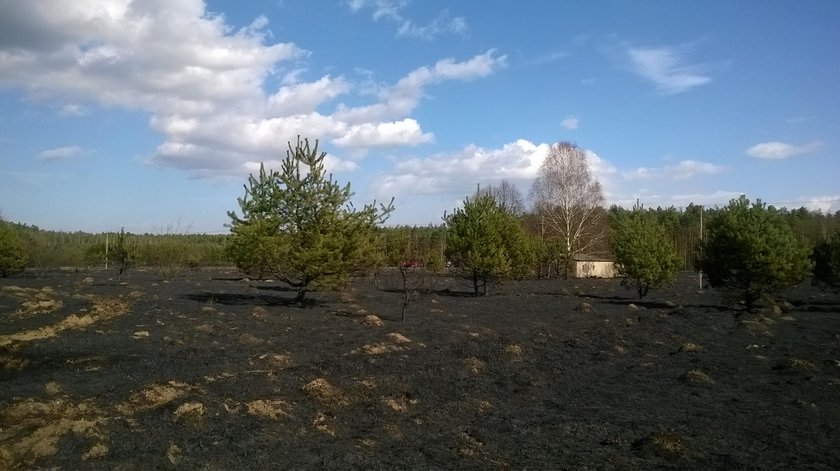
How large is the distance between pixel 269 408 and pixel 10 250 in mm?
29647

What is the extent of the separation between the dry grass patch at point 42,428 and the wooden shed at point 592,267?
4281cm

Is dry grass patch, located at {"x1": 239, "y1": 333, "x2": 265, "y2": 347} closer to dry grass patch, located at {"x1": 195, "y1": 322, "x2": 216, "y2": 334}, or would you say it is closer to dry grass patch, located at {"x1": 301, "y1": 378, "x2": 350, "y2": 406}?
dry grass patch, located at {"x1": 195, "y1": 322, "x2": 216, "y2": 334}

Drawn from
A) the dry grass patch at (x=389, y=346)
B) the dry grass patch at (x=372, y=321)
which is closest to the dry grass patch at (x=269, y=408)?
the dry grass patch at (x=389, y=346)

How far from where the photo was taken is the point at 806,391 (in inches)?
368

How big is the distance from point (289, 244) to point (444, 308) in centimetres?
668

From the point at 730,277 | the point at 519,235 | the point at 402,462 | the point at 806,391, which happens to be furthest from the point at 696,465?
the point at 519,235

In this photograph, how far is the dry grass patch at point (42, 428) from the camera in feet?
17.3

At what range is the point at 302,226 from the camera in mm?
17812

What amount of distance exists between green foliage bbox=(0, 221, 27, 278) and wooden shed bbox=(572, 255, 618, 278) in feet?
119

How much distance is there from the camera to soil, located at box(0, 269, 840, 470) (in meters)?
5.98

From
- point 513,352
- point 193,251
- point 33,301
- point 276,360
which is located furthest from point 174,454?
point 193,251

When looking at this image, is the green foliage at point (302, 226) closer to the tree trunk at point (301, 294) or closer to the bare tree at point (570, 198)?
the tree trunk at point (301, 294)

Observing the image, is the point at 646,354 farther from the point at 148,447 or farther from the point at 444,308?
the point at 148,447

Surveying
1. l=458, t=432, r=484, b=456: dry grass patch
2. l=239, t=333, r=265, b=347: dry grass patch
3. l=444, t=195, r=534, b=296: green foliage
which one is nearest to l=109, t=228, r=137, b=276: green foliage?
l=444, t=195, r=534, b=296: green foliage
